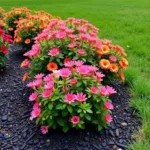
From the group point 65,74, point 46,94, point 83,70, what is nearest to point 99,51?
point 83,70

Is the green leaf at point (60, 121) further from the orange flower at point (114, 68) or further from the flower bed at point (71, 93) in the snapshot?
the orange flower at point (114, 68)

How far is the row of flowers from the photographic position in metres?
2.43

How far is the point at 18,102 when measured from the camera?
322 centimetres

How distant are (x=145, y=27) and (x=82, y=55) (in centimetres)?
511

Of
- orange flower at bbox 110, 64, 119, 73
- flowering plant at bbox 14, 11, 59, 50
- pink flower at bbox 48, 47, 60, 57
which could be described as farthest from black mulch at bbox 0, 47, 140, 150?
flowering plant at bbox 14, 11, 59, 50

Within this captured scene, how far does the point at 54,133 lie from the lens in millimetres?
2643

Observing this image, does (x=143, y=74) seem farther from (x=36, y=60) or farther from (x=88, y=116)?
(x=88, y=116)

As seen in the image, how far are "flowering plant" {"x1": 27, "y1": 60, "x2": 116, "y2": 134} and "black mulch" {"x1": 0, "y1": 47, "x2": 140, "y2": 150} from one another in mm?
112

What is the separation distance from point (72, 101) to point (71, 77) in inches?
12.7

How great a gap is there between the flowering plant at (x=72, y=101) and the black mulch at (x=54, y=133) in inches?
4.4

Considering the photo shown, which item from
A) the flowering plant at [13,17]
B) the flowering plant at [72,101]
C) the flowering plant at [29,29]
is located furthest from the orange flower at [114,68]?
the flowering plant at [13,17]

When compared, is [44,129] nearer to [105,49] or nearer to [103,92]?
[103,92]

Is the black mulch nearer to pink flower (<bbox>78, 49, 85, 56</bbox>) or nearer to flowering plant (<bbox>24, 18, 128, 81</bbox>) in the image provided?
flowering plant (<bbox>24, 18, 128, 81</bbox>)

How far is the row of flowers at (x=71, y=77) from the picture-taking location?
243cm
